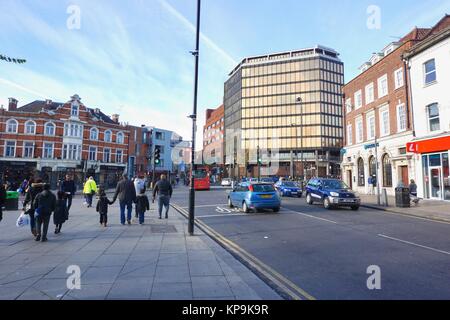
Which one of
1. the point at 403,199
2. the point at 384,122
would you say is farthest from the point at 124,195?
the point at 384,122

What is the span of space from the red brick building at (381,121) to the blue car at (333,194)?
14.5 feet

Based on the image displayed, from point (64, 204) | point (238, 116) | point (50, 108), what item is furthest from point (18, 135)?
point (238, 116)

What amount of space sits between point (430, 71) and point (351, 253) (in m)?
18.7

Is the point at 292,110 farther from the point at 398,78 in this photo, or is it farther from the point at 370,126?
the point at 398,78

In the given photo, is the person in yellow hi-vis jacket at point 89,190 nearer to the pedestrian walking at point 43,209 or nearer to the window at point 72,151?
the pedestrian walking at point 43,209

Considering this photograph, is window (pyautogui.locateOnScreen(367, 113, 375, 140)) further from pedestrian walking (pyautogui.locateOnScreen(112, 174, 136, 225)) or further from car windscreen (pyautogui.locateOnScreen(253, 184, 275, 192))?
pedestrian walking (pyautogui.locateOnScreen(112, 174, 136, 225))

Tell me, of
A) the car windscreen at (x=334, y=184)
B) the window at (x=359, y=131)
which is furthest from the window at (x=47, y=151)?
the window at (x=359, y=131)

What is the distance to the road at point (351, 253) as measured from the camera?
4.23 metres

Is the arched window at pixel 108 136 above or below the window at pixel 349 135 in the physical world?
above

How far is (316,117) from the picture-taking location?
6969 cm

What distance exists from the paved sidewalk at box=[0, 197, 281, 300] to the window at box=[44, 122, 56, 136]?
38.0 metres

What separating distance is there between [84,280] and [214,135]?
316 ft

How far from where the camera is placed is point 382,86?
24422 mm
